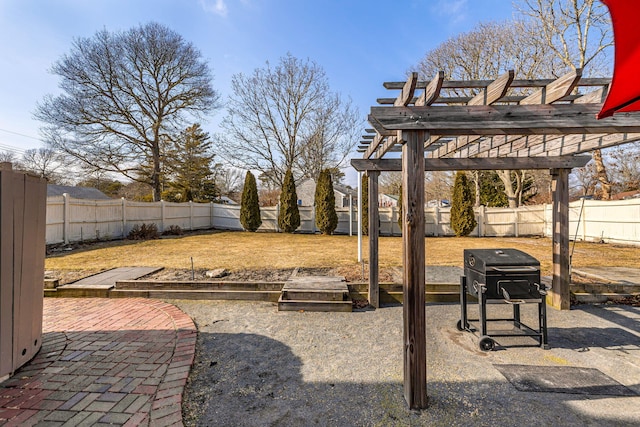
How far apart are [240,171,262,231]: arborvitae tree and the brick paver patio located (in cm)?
1124

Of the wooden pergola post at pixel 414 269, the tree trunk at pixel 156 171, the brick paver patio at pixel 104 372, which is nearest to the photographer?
the brick paver patio at pixel 104 372

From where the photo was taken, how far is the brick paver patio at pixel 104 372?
202 cm

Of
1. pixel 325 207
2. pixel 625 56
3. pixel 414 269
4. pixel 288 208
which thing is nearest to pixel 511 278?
pixel 414 269

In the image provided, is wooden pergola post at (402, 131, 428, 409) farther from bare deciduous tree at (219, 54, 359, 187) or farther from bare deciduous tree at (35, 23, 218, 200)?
bare deciduous tree at (35, 23, 218, 200)

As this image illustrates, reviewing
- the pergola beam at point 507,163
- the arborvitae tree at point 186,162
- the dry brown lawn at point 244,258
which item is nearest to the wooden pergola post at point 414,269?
the pergola beam at point 507,163

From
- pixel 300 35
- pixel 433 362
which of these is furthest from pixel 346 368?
pixel 300 35

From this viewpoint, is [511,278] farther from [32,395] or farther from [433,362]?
[32,395]

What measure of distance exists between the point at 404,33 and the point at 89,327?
10.1m

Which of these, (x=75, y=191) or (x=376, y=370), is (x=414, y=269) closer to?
(x=376, y=370)

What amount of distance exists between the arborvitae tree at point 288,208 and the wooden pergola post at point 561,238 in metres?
11.8

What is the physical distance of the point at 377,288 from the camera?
441cm

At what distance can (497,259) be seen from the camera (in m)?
3.07

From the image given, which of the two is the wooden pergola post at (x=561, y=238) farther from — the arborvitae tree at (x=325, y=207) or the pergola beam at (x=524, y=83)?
the arborvitae tree at (x=325, y=207)

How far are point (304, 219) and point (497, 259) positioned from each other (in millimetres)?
13051
